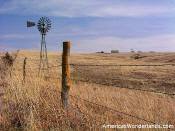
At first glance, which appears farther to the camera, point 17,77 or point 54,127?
point 17,77

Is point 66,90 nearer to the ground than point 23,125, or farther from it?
farther from it

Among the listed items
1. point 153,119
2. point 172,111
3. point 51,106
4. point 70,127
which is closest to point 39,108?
point 51,106

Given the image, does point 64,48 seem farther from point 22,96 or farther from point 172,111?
point 172,111

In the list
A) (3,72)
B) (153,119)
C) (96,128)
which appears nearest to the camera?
(96,128)

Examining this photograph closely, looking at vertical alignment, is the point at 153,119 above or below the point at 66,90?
below

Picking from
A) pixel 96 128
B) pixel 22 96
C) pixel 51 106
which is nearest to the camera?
pixel 96 128

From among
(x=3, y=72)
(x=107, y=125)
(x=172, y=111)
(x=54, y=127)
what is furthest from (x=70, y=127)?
(x=3, y=72)

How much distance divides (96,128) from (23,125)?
1.27 meters

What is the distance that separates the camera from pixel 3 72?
21.4 feet

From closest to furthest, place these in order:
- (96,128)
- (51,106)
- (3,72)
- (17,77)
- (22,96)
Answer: (96,128), (51,106), (22,96), (17,77), (3,72)

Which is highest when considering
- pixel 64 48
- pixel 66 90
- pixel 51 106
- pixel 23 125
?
pixel 64 48

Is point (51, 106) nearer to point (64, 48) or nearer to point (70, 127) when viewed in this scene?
point (70, 127)

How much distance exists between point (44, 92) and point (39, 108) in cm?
60

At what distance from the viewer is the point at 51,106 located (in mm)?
4086
